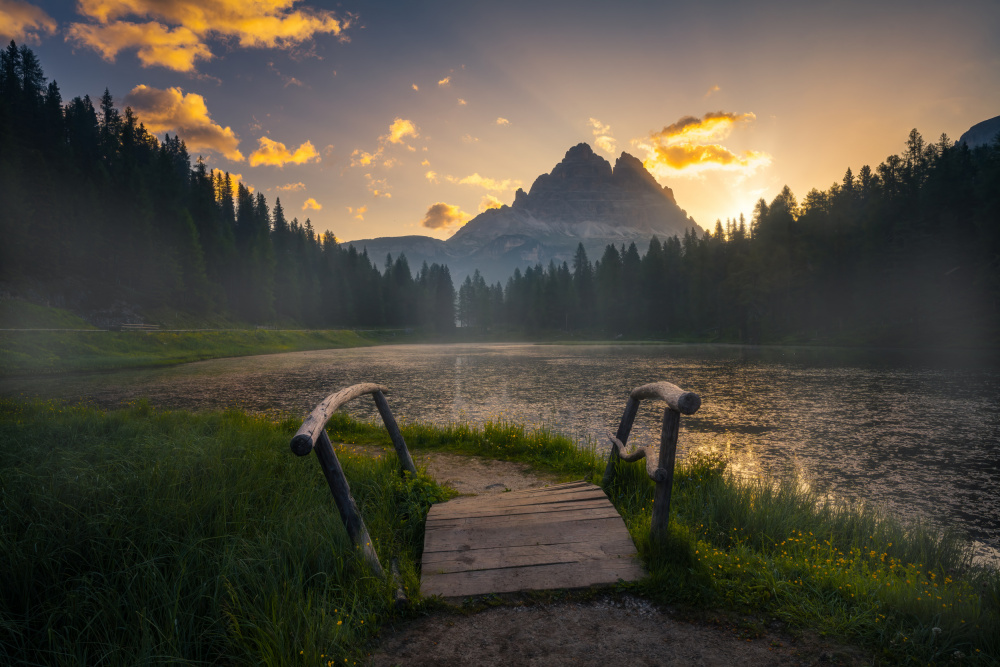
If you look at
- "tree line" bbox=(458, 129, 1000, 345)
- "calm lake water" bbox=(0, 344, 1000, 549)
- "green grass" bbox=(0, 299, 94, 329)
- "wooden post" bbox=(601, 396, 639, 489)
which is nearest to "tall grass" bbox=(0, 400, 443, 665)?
"wooden post" bbox=(601, 396, 639, 489)

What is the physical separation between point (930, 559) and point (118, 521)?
28.8 feet

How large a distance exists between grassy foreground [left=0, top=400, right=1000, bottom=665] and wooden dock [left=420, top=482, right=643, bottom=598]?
251mm

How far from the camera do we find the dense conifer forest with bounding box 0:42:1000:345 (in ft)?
148

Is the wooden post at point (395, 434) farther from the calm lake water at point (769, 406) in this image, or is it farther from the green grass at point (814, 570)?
the calm lake water at point (769, 406)

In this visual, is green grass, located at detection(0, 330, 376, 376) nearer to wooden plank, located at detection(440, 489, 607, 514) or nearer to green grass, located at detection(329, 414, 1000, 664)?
wooden plank, located at detection(440, 489, 607, 514)

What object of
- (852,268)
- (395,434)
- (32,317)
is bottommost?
(395,434)

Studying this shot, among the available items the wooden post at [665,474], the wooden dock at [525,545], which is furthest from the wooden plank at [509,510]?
the wooden post at [665,474]

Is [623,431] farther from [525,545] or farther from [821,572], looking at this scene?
[821,572]

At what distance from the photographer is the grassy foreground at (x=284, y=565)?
297 centimetres

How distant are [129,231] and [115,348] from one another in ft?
92.2

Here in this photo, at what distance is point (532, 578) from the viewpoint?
3986mm

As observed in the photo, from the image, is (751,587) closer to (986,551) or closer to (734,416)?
(986,551)

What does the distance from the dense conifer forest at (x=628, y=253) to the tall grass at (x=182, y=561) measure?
5527cm

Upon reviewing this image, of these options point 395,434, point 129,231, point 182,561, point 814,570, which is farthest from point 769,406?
point 129,231
